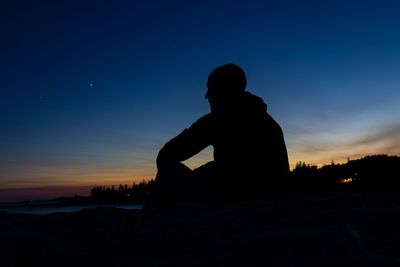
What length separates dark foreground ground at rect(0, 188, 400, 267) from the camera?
7.66 feet

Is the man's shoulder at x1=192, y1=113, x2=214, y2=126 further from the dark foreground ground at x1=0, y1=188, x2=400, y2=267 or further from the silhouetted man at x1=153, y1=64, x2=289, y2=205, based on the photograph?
the dark foreground ground at x1=0, y1=188, x2=400, y2=267

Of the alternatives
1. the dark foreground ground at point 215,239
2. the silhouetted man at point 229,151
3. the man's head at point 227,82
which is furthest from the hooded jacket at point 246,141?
the dark foreground ground at point 215,239

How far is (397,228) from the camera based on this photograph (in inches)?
118

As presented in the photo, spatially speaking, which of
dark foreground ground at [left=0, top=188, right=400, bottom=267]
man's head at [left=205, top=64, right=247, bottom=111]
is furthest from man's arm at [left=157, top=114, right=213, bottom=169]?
dark foreground ground at [left=0, top=188, right=400, bottom=267]

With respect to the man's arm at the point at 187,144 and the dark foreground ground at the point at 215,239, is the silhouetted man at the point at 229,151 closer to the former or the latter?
the man's arm at the point at 187,144

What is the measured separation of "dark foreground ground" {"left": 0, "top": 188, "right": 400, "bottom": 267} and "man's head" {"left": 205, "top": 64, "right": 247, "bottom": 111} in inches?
144

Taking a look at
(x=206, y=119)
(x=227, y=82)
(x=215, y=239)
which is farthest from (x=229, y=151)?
(x=215, y=239)

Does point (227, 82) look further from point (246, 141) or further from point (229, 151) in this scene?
point (229, 151)

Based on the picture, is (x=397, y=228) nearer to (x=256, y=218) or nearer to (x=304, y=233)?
(x=304, y=233)

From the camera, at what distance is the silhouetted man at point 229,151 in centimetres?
734

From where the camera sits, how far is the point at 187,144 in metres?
8.27

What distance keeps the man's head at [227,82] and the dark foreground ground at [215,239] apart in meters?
3.66

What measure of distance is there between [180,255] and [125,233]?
1.02 m

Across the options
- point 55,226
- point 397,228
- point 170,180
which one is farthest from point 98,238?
point 170,180
